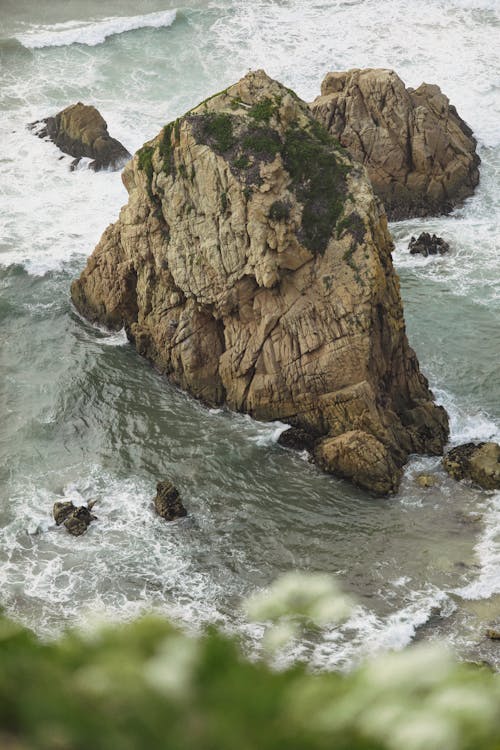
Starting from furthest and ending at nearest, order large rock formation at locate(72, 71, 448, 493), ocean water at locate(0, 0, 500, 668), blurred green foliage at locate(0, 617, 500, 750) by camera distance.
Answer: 1. large rock formation at locate(72, 71, 448, 493)
2. ocean water at locate(0, 0, 500, 668)
3. blurred green foliage at locate(0, 617, 500, 750)

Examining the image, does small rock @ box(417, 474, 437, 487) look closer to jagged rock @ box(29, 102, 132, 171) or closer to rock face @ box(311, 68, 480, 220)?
rock face @ box(311, 68, 480, 220)

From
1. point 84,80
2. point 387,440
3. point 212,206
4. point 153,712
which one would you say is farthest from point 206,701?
point 84,80

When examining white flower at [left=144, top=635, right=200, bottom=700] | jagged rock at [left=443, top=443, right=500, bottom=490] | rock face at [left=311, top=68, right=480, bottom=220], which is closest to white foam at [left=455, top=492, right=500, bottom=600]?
jagged rock at [left=443, top=443, right=500, bottom=490]

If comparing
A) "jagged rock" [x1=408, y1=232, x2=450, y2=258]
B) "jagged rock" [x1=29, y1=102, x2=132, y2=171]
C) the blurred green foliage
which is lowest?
"jagged rock" [x1=408, y1=232, x2=450, y2=258]

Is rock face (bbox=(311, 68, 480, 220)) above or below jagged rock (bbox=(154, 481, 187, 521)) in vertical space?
above

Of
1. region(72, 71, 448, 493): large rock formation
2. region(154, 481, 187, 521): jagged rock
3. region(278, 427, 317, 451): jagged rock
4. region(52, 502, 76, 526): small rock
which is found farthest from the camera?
region(278, 427, 317, 451): jagged rock

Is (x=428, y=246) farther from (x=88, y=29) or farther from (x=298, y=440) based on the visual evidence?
(x=88, y=29)

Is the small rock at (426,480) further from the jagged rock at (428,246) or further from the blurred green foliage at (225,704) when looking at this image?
the blurred green foliage at (225,704)

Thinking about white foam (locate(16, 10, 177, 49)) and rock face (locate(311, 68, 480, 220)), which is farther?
white foam (locate(16, 10, 177, 49))
